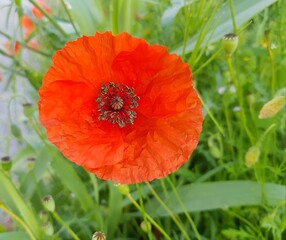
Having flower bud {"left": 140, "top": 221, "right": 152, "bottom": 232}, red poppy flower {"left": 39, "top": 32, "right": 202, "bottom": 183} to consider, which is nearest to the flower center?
red poppy flower {"left": 39, "top": 32, "right": 202, "bottom": 183}

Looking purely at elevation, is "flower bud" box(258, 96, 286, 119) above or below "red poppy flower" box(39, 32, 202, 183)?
below

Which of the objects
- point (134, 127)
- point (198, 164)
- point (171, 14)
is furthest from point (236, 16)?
point (198, 164)

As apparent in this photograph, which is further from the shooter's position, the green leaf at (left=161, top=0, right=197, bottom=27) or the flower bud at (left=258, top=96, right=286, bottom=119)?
the green leaf at (left=161, top=0, right=197, bottom=27)

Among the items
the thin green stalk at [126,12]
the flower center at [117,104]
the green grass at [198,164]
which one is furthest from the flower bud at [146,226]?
the thin green stalk at [126,12]

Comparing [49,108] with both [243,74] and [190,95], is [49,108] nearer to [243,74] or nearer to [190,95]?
[190,95]

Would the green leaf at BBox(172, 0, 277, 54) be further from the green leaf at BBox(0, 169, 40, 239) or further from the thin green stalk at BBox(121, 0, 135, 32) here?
the green leaf at BBox(0, 169, 40, 239)

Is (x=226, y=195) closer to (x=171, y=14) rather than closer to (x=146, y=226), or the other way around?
(x=146, y=226)

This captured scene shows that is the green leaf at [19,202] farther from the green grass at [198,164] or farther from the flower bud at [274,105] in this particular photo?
the flower bud at [274,105]

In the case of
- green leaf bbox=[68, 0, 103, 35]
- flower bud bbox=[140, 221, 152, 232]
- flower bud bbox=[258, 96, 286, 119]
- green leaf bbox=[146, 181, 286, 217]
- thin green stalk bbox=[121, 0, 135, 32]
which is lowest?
green leaf bbox=[146, 181, 286, 217]
